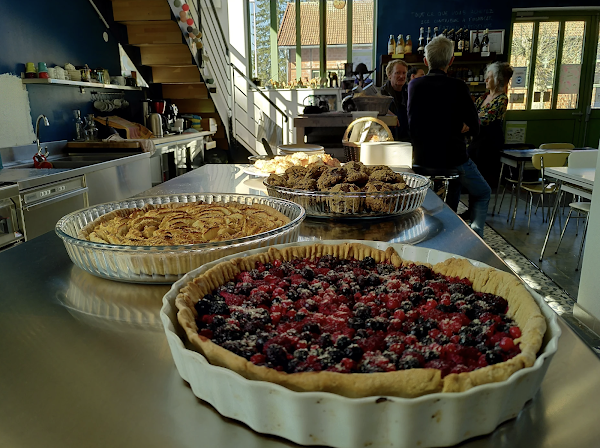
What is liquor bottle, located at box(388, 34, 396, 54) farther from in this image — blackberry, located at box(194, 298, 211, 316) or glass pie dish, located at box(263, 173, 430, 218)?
blackberry, located at box(194, 298, 211, 316)

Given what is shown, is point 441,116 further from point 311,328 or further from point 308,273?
point 311,328

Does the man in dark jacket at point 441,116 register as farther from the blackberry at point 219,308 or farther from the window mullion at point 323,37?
the window mullion at point 323,37

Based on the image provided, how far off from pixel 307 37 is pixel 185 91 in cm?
299

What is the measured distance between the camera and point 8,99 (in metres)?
3.69

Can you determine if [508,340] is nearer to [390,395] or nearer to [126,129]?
[390,395]

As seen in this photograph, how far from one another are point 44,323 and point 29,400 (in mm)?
245

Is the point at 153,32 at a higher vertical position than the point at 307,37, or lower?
lower

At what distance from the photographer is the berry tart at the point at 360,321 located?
0.53 meters

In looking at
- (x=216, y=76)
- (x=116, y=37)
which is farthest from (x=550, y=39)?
(x=116, y=37)

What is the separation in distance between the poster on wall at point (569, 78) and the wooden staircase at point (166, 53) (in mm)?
5667

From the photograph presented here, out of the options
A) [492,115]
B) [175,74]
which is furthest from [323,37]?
[492,115]

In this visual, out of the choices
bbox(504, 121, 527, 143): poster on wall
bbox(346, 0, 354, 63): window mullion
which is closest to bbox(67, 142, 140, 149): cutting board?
bbox(346, 0, 354, 63): window mullion

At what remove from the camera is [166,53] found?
5801 mm

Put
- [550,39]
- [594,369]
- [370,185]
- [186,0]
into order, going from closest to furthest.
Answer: [594,369]
[370,185]
[186,0]
[550,39]
